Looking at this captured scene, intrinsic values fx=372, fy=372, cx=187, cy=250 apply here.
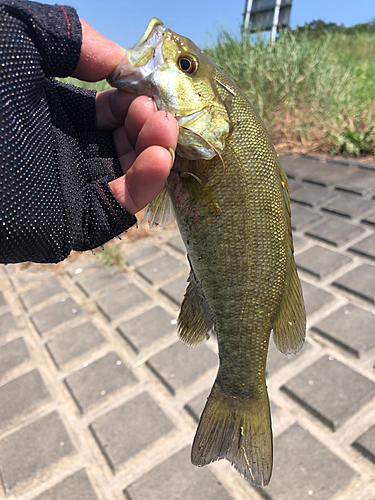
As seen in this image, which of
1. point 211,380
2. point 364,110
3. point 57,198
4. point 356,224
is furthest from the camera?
point 364,110

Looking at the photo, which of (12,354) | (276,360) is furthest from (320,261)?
(12,354)

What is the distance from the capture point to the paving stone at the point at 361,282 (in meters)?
3.58

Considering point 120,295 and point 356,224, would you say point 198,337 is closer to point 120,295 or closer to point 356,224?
point 120,295

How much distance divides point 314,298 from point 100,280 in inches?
92.7

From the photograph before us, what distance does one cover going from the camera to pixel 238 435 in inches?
62.0

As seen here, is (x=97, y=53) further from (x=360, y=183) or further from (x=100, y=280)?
(x=360, y=183)

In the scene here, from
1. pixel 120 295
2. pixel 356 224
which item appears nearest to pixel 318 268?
pixel 356 224

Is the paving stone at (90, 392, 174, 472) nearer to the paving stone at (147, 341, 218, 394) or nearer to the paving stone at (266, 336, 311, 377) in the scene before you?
the paving stone at (147, 341, 218, 394)

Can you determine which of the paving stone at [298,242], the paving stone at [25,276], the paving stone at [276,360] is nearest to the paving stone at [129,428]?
the paving stone at [276,360]

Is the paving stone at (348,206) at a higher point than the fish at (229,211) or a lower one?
lower

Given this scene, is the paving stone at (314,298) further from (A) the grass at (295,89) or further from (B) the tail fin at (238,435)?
(A) the grass at (295,89)

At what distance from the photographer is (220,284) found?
1.46 metres

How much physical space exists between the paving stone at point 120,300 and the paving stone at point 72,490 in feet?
4.96

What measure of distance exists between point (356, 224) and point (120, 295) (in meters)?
3.01
